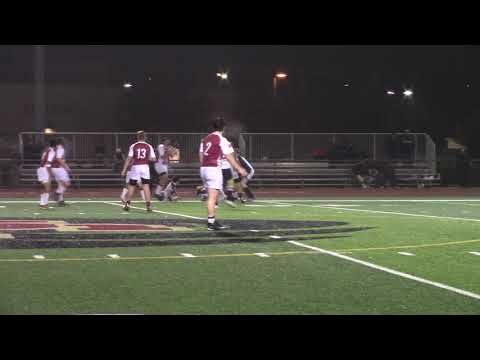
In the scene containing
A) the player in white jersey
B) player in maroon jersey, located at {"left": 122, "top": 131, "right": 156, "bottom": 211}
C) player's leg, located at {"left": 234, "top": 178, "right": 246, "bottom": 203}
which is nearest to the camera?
player in maroon jersey, located at {"left": 122, "top": 131, "right": 156, "bottom": 211}

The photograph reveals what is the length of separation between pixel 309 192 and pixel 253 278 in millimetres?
23876

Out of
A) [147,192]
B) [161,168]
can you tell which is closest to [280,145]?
[161,168]

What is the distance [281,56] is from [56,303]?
4033 centimetres

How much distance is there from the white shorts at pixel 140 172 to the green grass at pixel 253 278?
23.0 ft

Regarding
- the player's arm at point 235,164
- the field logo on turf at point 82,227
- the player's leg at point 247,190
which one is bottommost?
the field logo on turf at point 82,227

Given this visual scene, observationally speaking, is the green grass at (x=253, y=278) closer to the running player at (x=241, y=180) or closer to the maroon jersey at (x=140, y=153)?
the maroon jersey at (x=140, y=153)

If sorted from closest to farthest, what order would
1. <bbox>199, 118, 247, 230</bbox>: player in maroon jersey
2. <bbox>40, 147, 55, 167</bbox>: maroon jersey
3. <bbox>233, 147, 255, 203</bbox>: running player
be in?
<bbox>199, 118, 247, 230</bbox>: player in maroon jersey
<bbox>40, 147, 55, 167</bbox>: maroon jersey
<bbox>233, 147, 255, 203</bbox>: running player

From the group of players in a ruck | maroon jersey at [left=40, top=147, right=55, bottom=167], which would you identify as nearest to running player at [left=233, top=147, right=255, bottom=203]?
the group of players in a ruck

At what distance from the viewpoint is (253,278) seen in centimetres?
980

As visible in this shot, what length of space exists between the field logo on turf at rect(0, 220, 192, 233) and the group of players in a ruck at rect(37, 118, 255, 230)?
1.04 metres

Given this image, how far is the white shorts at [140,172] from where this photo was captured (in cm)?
2073

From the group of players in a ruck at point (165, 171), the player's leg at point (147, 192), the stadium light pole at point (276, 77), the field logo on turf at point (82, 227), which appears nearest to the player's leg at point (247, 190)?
the group of players in a ruck at point (165, 171)

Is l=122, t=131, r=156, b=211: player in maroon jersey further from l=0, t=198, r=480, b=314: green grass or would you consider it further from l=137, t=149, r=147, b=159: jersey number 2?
l=0, t=198, r=480, b=314: green grass

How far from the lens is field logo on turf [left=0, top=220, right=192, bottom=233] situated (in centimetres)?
1545
